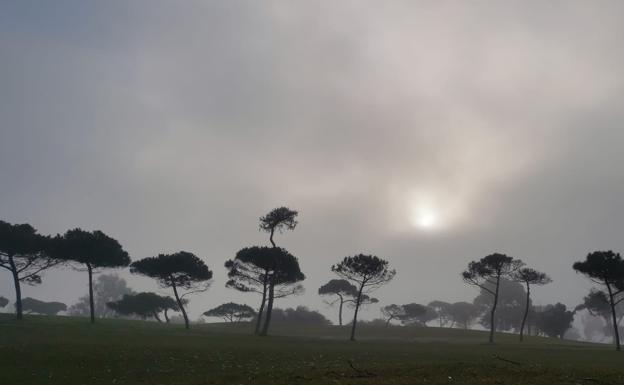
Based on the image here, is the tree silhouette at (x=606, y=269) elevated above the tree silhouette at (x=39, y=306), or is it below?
above

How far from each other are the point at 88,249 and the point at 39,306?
123 metres

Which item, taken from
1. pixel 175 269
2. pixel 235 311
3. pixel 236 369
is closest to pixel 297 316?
pixel 235 311

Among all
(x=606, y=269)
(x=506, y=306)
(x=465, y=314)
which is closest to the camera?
(x=606, y=269)

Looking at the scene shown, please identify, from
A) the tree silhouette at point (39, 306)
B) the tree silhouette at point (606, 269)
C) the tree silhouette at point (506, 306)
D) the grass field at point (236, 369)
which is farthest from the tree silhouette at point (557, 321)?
the tree silhouette at point (39, 306)

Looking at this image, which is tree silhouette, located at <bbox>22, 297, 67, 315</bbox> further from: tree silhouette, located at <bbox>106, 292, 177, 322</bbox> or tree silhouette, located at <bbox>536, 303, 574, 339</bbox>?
tree silhouette, located at <bbox>536, 303, 574, 339</bbox>

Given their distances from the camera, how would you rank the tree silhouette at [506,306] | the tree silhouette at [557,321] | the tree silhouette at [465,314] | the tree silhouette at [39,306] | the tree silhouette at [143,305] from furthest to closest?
the tree silhouette at [465,314] < the tree silhouette at [39,306] < the tree silhouette at [506,306] < the tree silhouette at [557,321] < the tree silhouette at [143,305]

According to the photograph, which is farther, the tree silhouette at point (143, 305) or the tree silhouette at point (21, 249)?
the tree silhouette at point (143, 305)

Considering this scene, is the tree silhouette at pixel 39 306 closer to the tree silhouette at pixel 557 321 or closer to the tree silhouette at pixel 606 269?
the tree silhouette at pixel 557 321

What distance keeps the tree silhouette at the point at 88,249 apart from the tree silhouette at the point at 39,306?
117142 mm

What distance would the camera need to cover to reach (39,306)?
17100cm

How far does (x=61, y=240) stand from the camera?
242ft

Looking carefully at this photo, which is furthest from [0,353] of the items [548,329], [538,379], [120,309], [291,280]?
[548,329]

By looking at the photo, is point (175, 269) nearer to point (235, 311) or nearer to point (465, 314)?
point (235, 311)

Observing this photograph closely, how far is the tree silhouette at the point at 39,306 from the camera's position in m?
168
